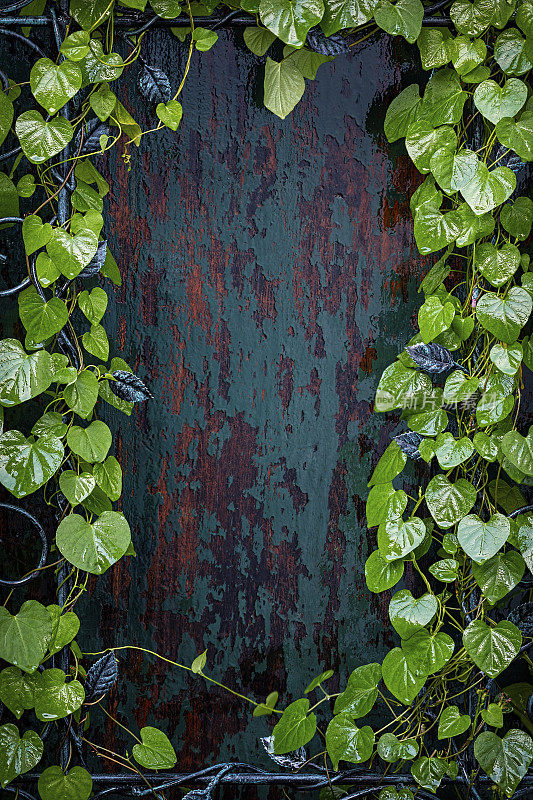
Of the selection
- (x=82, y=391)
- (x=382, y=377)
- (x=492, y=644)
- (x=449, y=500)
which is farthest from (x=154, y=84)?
(x=492, y=644)

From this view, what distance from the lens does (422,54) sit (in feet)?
3.26

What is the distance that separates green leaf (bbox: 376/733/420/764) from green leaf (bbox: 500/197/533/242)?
91 cm

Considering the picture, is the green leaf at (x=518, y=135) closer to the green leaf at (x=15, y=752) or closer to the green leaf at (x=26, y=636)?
A: the green leaf at (x=26, y=636)

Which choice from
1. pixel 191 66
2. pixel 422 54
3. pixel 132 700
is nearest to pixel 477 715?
pixel 132 700

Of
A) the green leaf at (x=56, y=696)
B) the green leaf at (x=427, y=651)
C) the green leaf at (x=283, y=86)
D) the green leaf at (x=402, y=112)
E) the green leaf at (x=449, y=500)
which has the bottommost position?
the green leaf at (x=427, y=651)

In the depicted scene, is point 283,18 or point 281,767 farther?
point 281,767

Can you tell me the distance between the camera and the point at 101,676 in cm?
99

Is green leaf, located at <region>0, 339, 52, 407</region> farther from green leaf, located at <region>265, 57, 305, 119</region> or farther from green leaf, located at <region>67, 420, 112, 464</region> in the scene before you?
green leaf, located at <region>265, 57, 305, 119</region>

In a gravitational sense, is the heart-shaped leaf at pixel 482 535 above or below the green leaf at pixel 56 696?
below

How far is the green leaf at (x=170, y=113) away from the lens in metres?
0.98

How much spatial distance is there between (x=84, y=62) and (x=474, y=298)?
0.76 m

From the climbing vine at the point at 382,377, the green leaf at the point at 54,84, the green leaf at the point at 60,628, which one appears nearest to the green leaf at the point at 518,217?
the climbing vine at the point at 382,377

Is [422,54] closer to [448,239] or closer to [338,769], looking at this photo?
[448,239]

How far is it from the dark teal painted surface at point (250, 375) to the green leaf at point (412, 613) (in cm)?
13
